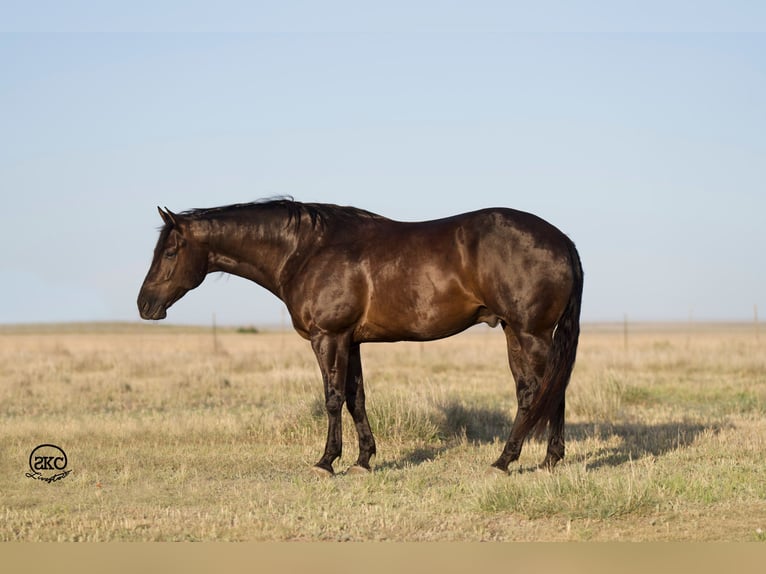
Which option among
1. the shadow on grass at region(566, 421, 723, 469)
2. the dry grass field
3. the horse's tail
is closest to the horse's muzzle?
the dry grass field

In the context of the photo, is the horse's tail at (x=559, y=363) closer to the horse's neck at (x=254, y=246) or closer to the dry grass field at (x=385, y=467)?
the dry grass field at (x=385, y=467)

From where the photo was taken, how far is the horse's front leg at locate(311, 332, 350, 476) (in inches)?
334

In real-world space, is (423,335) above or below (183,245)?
below

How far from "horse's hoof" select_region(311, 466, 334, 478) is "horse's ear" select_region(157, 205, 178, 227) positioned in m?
2.84

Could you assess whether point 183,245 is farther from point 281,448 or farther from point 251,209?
point 281,448

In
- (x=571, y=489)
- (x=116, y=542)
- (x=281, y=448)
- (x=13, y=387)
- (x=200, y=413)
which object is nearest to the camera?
(x=116, y=542)

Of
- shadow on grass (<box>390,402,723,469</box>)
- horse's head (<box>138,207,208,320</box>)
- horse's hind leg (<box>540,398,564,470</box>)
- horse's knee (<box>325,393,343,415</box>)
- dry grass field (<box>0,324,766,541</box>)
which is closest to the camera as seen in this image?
dry grass field (<box>0,324,766,541</box>)

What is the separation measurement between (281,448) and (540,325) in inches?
148

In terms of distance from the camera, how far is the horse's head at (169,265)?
874 cm

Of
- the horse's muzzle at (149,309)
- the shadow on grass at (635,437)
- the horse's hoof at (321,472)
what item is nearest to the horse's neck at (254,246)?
the horse's muzzle at (149,309)

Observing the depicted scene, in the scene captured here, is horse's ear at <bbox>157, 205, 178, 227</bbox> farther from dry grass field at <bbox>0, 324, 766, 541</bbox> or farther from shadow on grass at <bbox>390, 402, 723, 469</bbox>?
shadow on grass at <bbox>390, 402, 723, 469</bbox>

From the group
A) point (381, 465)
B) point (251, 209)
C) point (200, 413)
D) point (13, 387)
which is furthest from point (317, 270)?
point (13, 387)

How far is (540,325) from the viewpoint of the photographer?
797 cm

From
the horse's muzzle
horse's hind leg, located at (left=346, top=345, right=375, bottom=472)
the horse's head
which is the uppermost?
the horse's head
